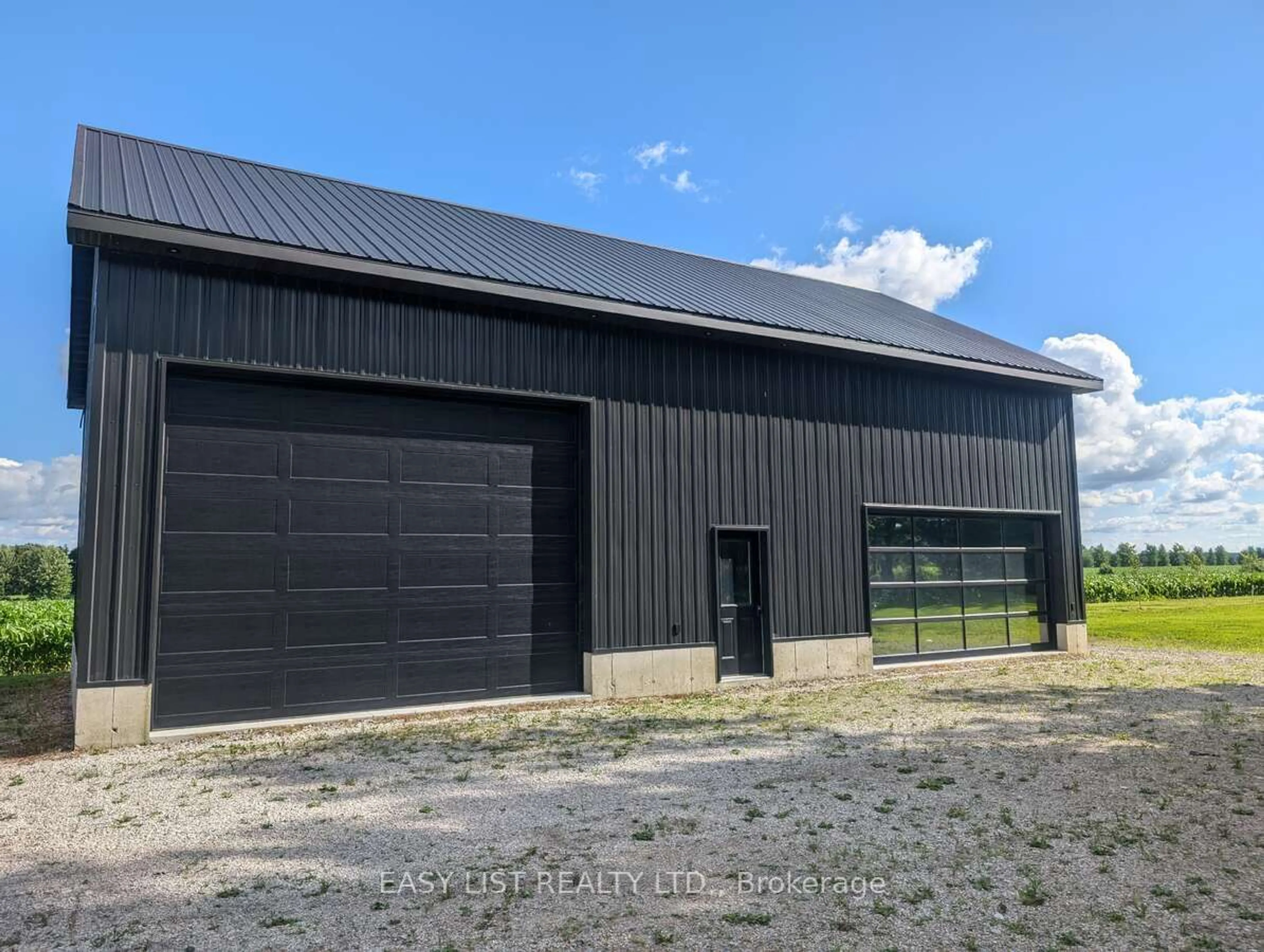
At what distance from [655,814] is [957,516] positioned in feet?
33.5

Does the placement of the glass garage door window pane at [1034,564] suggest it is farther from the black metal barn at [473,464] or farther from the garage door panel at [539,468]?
the garage door panel at [539,468]

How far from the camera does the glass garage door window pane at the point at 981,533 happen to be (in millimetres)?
13953

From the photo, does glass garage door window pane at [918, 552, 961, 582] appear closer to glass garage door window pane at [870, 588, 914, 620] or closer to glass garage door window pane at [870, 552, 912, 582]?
glass garage door window pane at [870, 552, 912, 582]

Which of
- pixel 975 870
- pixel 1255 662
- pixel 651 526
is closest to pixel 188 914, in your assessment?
pixel 975 870

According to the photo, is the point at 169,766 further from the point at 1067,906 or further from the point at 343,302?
the point at 1067,906

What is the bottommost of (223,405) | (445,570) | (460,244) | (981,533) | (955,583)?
(955,583)

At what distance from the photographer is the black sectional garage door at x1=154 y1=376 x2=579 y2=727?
27.6 ft

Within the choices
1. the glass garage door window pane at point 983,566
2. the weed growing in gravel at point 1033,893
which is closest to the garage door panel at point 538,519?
the weed growing in gravel at point 1033,893

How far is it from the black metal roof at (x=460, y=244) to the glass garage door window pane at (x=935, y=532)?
2.70 metres

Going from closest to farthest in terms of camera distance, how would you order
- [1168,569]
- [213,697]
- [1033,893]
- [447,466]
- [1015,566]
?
[1033,893] → [213,697] → [447,466] → [1015,566] → [1168,569]

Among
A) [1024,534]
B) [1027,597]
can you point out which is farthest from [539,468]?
[1027,597]

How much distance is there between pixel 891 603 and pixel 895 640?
1.94ft

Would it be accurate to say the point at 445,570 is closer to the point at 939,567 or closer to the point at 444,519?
the point at 444,519

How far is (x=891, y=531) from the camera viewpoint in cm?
1312
